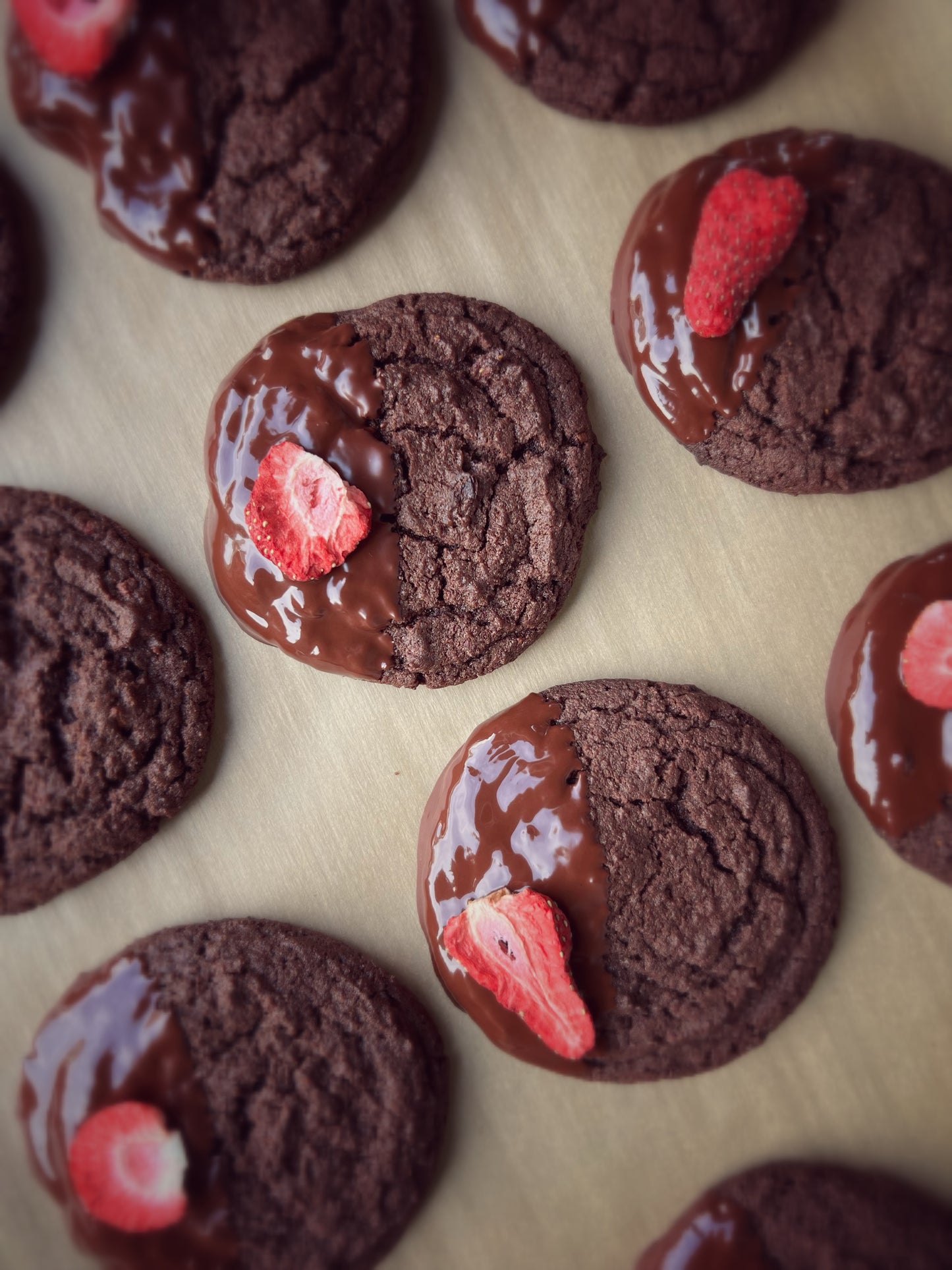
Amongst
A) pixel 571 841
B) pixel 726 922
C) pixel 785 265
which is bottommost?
pixel 726 922

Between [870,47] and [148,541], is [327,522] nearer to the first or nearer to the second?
[148,541]

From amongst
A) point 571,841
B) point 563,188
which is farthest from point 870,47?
point 571,841

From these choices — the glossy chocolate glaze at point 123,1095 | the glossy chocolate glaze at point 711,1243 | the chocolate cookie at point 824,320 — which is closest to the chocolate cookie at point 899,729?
the chocolate cookie at point 824,320

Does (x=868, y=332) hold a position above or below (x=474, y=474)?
above

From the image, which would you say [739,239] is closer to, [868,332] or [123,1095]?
[868,332]

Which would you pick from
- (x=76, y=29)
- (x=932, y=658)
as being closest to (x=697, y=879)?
(x=932, y=658)
